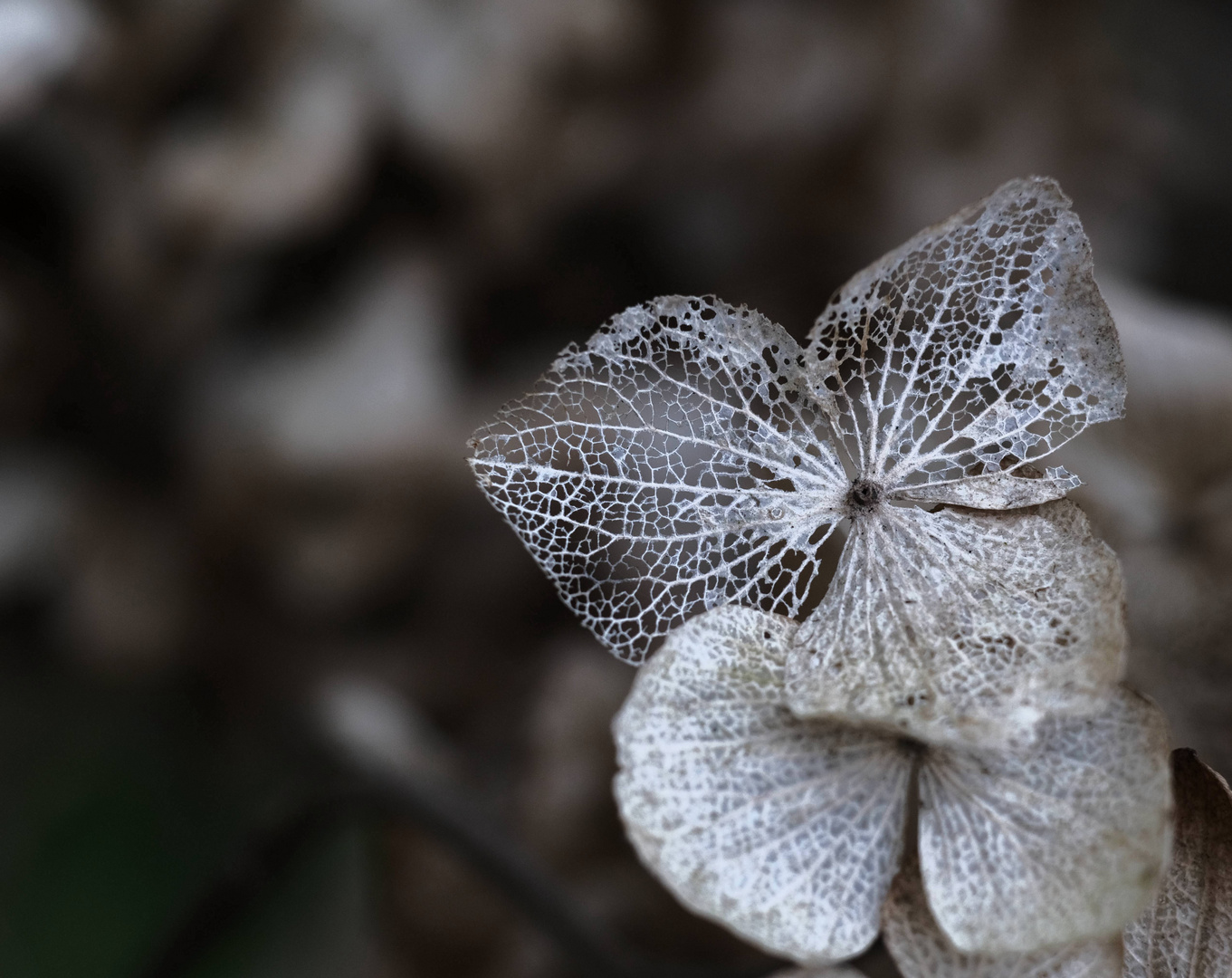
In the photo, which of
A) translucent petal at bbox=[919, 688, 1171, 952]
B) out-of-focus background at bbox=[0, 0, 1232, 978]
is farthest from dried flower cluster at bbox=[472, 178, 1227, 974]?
out-of-focus background at bbox=[0, 0, 1232, 978]

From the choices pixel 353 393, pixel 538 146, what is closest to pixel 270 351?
pixel 353 393

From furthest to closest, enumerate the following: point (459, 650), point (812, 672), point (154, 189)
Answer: point (459, 650), point (154, 189), point (812, 672)

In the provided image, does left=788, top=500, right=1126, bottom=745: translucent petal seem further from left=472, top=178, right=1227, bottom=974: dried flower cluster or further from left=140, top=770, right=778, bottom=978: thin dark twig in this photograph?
left=140, top=770, right=778, bottom=978: thin dark twig

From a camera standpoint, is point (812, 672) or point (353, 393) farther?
point (353, 393)

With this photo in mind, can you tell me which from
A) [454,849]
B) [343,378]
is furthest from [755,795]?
[343,378]

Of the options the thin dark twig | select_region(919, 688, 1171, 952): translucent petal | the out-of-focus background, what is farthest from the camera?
the out-of-focus background

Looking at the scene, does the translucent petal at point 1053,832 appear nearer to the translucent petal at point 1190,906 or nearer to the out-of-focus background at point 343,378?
the translucent petal at point 1190,906

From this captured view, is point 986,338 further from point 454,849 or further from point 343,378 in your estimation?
point 343,378

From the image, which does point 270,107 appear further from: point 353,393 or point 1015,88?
point 1015,88

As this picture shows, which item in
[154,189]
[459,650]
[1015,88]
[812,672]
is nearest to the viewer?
[812,672]
